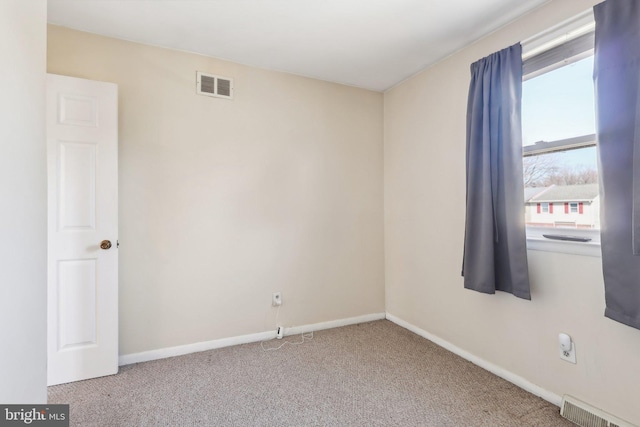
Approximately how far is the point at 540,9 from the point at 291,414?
2.81 meters

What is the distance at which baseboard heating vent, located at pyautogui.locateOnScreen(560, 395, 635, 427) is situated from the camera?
152 centimetres

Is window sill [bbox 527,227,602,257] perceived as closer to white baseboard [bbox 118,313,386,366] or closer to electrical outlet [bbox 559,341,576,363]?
electrical outlet [bbox 559,341,576,363]

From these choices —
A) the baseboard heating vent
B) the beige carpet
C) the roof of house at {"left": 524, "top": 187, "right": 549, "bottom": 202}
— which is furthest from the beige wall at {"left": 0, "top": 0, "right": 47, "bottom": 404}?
the roof of house at {"left": 524, "top": 187, "right": 549, "bottom": 202}

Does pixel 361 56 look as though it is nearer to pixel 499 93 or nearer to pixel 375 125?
pixel 375 125

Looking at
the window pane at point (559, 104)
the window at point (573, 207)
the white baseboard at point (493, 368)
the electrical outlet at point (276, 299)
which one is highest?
the window pane at point (559, 104)

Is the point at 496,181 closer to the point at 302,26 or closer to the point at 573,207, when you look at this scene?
the point at 573,207

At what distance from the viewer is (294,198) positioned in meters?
2.82

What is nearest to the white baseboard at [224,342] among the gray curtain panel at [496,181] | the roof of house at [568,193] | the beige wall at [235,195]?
the beige wall at [235,195]

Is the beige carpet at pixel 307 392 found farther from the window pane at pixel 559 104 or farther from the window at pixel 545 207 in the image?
the window pane at pixel 559 104

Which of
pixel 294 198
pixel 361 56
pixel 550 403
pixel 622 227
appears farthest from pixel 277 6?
pixel 550 403

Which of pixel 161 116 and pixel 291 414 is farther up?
pixel 161 116

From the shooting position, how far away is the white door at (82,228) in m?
1.98

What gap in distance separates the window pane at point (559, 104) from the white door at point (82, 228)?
281 cm

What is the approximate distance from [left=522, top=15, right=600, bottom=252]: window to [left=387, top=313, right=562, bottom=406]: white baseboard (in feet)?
2.91
